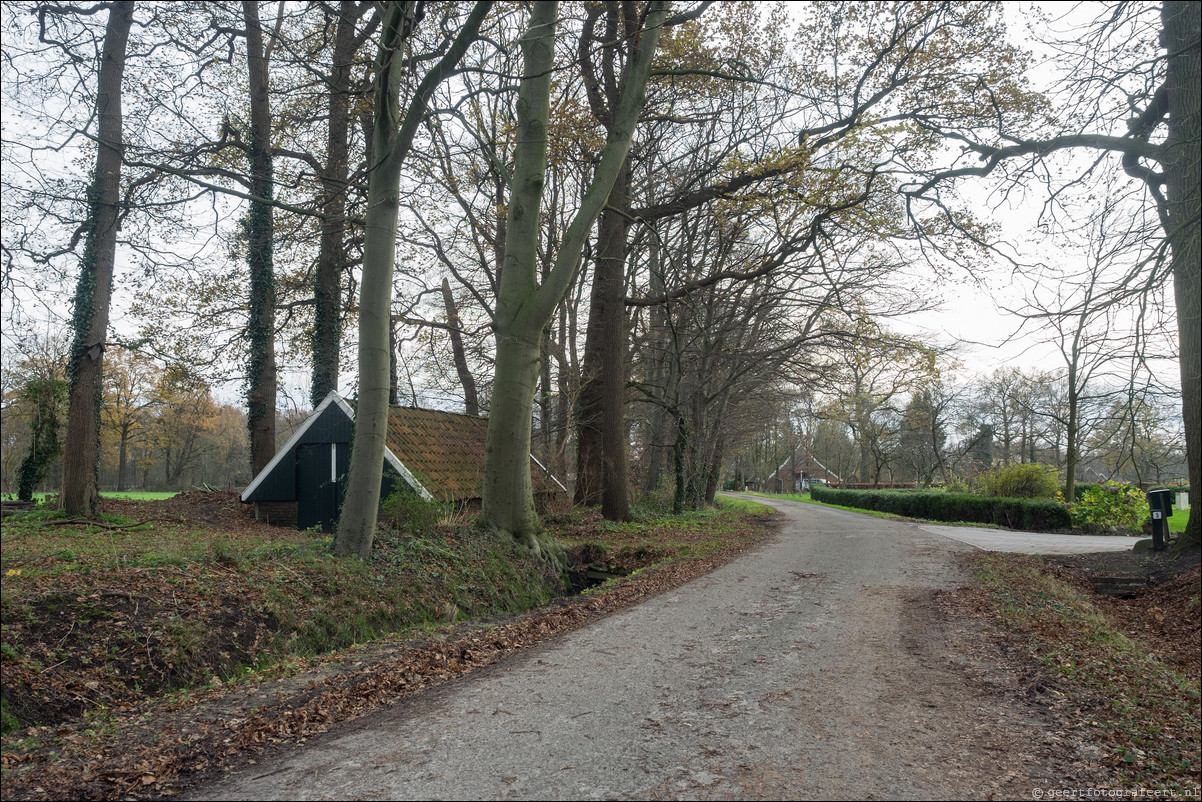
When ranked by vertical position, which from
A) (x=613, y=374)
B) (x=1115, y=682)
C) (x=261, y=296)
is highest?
(x=261, y=296)

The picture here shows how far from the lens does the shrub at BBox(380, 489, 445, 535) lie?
952 cm

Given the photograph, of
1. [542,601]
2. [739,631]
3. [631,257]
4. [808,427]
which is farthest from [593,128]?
[808,427]

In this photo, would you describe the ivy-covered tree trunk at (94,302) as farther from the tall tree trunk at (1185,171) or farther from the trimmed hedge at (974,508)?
the trimmed hedge at (974,508)

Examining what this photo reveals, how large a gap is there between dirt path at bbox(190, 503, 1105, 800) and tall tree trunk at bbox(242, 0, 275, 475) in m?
14.2

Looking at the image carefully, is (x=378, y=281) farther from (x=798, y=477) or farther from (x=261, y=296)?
(x=798, y=477)

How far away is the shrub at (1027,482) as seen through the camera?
78.6 feet

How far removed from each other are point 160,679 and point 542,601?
201 inches

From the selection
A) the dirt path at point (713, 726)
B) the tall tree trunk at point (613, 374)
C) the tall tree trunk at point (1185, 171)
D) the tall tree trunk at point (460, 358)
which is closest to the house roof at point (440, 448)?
the tall tree trunk at point (613, 374)

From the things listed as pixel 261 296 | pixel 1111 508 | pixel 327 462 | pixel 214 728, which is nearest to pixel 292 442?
pixel 327 462

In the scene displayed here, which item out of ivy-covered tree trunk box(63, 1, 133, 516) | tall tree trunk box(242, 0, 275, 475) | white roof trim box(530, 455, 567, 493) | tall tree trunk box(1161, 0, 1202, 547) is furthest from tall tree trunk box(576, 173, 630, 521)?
tall tree trunk box(1161, 0, 1202, 547)

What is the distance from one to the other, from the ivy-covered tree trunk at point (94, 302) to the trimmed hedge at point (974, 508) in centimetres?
2454

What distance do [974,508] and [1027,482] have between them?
2041 millimetres

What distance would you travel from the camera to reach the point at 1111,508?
19422 mm

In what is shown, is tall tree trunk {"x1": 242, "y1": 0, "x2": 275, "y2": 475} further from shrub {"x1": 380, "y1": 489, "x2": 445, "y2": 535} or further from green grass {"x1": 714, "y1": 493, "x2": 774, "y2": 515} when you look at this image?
green grass {"x1": 714, "y1": 493, "x2": 774, "y2": 515}
